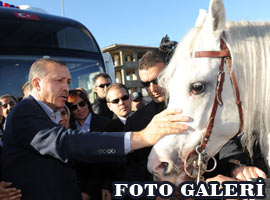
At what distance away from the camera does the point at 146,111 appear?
2453 mm

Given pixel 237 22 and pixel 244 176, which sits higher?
pixel 237 22

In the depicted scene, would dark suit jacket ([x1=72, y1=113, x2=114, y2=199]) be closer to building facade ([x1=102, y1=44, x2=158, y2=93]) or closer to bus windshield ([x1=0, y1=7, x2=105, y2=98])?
bus windshield ([x1=0, y1=7, x2=105, y2=98])

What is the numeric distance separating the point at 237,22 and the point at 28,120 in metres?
1.56

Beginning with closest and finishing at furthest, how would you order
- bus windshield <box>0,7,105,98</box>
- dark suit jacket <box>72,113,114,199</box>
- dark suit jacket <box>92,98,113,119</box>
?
dark suit jacket <box>72,113,114,199</box> < bus windshield <box>0,7,105,98</box> < dark suit jacket <box>92,98,113,119</box>

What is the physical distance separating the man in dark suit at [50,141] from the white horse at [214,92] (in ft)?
0.69

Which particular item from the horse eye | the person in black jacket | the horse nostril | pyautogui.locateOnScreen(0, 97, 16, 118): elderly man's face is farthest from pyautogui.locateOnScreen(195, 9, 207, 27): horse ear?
pyautogui.locateOnScreen(0, 97, 16, 118): elderly man's face

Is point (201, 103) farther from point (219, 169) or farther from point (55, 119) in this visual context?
point (55, 119)

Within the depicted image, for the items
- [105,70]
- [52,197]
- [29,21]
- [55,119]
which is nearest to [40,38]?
[29,21]

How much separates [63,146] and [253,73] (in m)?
1.27

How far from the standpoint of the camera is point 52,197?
5.57ft

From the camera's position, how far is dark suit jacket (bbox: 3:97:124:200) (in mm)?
1470

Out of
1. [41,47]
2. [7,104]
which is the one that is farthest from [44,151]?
[41,47]

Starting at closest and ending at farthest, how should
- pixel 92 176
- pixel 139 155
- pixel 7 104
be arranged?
pixel 139 155
pixel 92 176
pixel 7 104

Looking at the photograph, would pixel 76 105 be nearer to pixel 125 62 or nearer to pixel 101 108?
pixel 101 108
